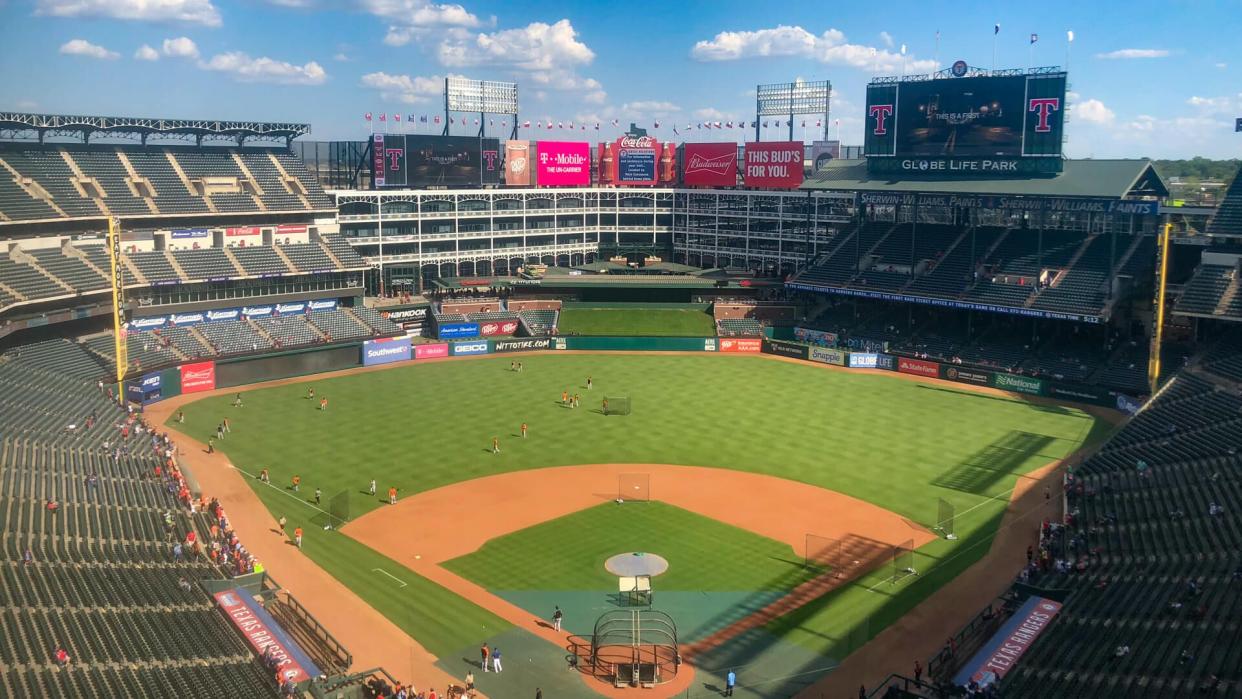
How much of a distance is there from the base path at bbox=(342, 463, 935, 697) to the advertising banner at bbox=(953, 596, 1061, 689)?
6600mm

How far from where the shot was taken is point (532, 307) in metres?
90.4

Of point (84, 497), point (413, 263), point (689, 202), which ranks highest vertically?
point (689, 202)

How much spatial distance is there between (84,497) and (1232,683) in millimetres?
39060

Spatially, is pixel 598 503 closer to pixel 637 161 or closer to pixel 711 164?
pixel 711 164

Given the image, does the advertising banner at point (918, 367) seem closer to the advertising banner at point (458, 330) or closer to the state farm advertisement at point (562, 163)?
the advertising banner at point (458, 330)

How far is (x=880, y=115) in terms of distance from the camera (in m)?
80.1

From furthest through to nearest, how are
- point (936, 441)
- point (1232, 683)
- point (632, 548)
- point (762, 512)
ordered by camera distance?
point (936, 441) → point (762, 512) → point (632, 548) → point (1232, 683)

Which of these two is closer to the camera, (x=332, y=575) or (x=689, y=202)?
(x=332, y=575)

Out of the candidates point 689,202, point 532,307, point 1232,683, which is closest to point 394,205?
point 532,307

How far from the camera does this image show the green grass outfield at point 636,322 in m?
85.2

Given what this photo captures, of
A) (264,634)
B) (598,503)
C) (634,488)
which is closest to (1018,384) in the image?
(634,488)

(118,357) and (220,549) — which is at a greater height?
(118,357)

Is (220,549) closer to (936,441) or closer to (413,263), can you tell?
(936,441)

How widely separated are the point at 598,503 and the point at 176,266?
145ft
